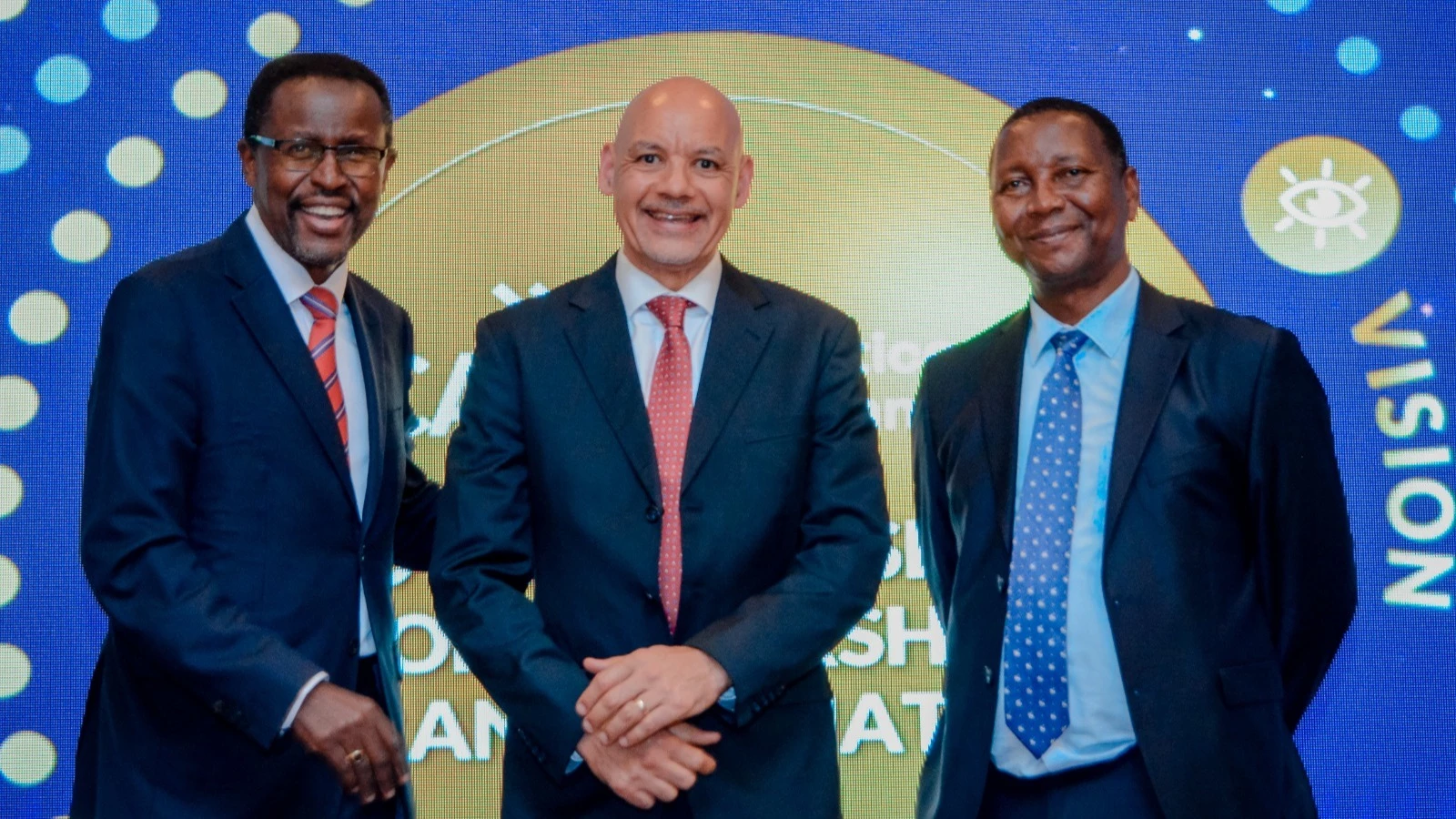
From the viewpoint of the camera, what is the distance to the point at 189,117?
3.78m

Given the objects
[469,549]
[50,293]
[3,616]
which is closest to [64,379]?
[50,293]

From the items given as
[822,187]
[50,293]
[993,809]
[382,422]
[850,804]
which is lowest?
[850,804]

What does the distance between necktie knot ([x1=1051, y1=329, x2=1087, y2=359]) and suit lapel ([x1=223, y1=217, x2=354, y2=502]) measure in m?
1.24

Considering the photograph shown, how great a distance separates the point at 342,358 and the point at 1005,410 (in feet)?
3.84

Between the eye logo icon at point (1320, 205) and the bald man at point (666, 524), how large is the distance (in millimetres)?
1811

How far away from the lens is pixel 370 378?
2.68 meters

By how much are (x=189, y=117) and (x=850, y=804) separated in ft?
7.89

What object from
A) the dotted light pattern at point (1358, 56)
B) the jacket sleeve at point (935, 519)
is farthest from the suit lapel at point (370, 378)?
the dotted light pattern at point (1358, 56)

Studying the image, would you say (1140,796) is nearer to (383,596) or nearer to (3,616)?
(383,596)

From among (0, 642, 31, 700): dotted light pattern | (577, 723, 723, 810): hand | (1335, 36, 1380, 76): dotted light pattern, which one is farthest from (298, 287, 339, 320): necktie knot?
(1335, 36, 1380, 76): dotted light pattern

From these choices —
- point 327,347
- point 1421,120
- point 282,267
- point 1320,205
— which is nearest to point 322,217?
point 282,267

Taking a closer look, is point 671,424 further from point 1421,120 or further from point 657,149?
point 1421,120

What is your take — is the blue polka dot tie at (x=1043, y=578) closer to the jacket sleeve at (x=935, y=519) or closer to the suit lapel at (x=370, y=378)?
the jacket sleeve at (x=935, y=519)

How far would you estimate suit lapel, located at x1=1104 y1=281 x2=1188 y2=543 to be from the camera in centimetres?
244
